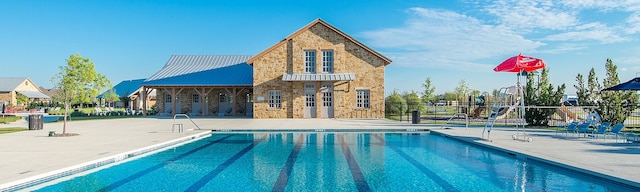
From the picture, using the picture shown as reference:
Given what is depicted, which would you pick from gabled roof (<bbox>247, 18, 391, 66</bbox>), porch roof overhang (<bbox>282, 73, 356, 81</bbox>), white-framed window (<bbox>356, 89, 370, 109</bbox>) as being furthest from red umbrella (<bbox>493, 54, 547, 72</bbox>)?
white-framed window (<bbox>356, 89, 370, 109</bbox>)

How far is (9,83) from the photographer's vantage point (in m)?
56.0

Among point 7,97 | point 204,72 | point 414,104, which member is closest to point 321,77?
point 204,72

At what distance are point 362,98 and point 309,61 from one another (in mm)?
4235

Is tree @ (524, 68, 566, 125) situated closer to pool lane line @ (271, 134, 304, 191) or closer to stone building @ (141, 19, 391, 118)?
stone building @ (141, 19, 391, 118)

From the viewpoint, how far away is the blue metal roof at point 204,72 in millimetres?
28297

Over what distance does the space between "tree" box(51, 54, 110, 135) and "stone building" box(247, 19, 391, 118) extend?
11450mm

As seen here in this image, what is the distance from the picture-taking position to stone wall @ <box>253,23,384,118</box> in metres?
25.2

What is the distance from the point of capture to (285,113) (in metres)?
25.7

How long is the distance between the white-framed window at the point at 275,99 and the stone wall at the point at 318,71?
0.24 meters

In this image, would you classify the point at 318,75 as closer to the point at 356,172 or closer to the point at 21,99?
the point at 356,172

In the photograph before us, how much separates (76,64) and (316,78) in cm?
1323

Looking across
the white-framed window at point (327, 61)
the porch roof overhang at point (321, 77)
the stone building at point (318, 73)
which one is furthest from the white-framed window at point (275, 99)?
the white-framed window at point (327, 61)

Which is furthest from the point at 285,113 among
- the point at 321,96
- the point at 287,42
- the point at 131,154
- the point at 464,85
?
the point at 464,85

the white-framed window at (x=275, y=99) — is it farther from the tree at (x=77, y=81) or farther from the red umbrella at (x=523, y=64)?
the red umbrella at (x=523, y=64)
